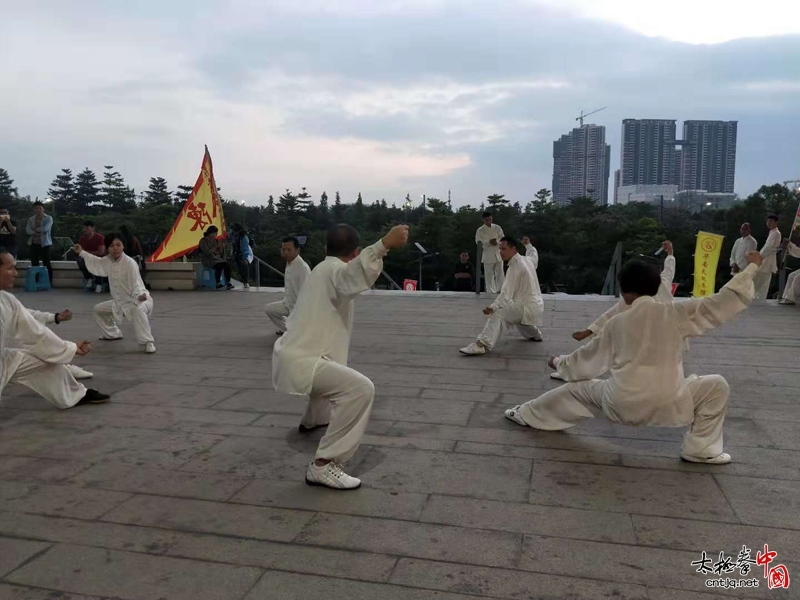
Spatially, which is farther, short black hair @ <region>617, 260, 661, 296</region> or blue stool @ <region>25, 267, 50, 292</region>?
blue stool @ <region>25, 267, 50, 292</region>

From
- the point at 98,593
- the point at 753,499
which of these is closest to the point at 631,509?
the point at 753,499

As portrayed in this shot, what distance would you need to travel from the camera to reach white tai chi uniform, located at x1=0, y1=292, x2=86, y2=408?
14.4 feet

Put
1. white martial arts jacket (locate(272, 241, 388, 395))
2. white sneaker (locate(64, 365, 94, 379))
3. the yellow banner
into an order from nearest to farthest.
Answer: white martial arts jacket (locate(272, 241, 388, 395))
white sneaker (locate(64, 365, 94, 379))
the yellow banner

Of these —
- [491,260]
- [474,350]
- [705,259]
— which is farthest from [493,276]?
[474,350]

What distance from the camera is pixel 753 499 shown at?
3184 millimetres

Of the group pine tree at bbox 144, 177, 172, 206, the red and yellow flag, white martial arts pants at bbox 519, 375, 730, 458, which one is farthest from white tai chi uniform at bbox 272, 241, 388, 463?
pine tree at bbox 144, 177, 172, 206

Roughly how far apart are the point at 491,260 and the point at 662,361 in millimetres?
9953

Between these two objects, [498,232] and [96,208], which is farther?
[96,208]

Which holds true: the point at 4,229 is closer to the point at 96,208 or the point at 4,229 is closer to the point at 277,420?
the point at 277,420

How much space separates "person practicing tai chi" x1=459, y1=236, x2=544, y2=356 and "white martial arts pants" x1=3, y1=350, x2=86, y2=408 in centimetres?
385

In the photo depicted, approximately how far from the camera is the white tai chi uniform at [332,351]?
331 cm

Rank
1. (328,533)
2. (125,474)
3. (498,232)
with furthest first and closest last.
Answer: (498,232), (125,474), (328,533)

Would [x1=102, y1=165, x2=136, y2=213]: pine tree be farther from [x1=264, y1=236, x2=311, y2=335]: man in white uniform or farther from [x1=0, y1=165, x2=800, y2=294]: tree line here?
[x1=264, y1=236, x2=311, y2=335]: man in white uniform

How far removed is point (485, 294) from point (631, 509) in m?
10.1
